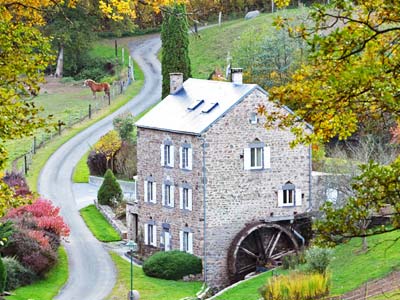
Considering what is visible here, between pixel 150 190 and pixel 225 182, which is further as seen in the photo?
pixel 150 190

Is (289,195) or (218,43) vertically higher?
(218,43)

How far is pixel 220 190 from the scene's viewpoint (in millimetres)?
50000

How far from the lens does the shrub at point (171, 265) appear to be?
4850 centimetres

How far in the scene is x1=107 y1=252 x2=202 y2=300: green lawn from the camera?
148 feet

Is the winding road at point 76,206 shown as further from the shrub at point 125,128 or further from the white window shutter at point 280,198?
the white window shutter at point 280,198

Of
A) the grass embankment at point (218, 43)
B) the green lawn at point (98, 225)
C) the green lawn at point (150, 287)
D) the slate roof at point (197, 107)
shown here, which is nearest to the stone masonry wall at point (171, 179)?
the slate roof at point (197, 107)

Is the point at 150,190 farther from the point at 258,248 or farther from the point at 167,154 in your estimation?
the point at 258,248

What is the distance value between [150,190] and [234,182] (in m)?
4.83

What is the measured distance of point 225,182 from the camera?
5003 centimetres

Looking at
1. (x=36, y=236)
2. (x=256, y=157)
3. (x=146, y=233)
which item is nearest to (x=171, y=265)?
(x=146, y=233)

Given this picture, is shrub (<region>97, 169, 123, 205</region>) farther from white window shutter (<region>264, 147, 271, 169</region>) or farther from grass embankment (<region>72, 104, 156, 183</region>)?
white window shutter (<region>264, 147, 271, 169</region>)

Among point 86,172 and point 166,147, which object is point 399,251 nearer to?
point 166,147

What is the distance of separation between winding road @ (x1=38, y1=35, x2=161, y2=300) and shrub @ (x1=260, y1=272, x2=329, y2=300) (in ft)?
25.1

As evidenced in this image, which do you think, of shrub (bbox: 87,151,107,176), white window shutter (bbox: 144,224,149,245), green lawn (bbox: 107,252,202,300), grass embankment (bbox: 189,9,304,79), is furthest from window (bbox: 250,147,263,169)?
grass embankment (bbox: 189,9,304,79)
